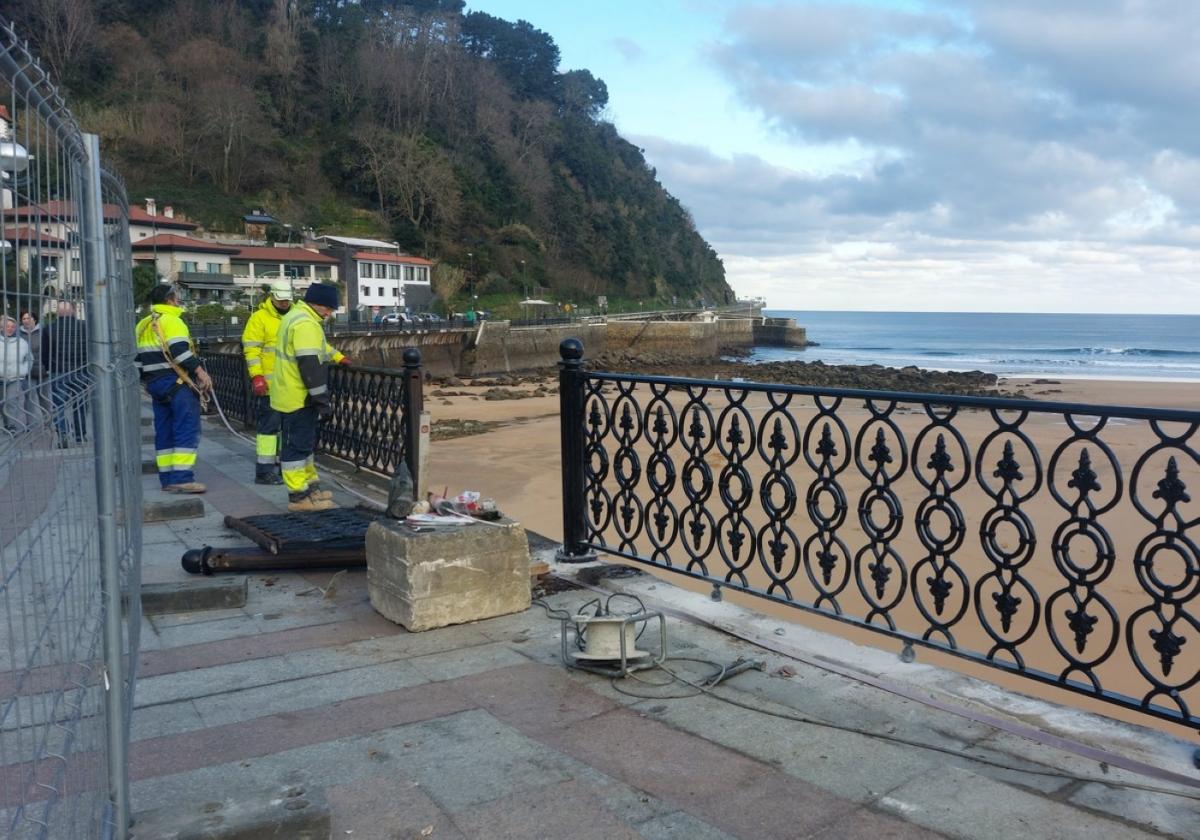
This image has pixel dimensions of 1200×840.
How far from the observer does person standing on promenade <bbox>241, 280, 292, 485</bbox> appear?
8.52 metres

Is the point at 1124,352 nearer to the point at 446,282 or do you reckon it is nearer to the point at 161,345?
the point at 446,282

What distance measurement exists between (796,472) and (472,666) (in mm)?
13415

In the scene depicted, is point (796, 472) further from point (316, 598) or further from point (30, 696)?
point (30, 696)

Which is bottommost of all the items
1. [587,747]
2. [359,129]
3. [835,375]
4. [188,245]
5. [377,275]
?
[835,375]

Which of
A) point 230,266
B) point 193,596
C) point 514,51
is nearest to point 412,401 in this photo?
point 193,596

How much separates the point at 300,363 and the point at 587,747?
467 cm

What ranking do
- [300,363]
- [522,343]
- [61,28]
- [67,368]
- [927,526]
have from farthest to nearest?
[61,28] < [522,343] < [300,363] < [927,526] < [67,368]

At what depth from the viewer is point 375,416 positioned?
28.3 ft

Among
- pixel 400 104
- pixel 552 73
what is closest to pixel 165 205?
pixel 400 104

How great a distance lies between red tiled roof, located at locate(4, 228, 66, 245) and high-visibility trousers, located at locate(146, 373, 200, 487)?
6436 mm

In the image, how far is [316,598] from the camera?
17.2ft

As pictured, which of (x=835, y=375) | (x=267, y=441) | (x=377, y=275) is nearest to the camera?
(x=267, y=441)

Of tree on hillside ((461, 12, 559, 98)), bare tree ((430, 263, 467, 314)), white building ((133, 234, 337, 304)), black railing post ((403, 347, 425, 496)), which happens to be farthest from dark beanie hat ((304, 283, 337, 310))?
tree on hillside ((461, 12, 559, 98))

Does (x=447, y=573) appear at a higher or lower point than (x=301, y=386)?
lower
